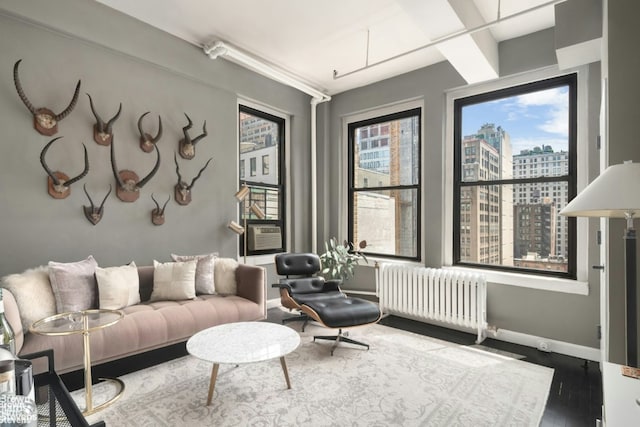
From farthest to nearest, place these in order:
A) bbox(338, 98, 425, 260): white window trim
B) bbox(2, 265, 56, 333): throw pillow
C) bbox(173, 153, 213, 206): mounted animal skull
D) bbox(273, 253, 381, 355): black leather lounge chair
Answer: bbox(338, 98, 425, 260): white window trim
bbox(173, 153, 213, 206): mounted animal skull
bbox(273, 253, 381, 355): black leather lounge chair
bbox(2, 265, 56, 333): throw pillow

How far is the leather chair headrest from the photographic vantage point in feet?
12.7

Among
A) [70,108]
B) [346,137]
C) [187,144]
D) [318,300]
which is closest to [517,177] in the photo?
[346,137]

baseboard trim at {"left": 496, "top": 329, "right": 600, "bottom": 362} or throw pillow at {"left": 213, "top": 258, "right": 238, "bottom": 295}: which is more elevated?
throw pillow at {"left": 213, "top": 258, "right": 238, "bottom": 295}

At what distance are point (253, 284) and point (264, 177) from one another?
5.95 ft

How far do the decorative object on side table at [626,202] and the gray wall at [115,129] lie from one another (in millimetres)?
3488

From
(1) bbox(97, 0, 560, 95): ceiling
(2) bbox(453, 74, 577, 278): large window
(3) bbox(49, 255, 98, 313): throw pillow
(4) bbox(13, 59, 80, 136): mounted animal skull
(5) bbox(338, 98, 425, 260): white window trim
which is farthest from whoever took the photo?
(5) bbox(338, 98, 425, 260): white window trim

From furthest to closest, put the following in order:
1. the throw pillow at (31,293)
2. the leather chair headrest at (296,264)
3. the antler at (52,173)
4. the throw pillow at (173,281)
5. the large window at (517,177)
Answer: the leather chair headrest at (296,264) → the large window at (517,177) → the throw pillow at (173,281) → the antler at (52,173) → the throw pillow at (31,293)

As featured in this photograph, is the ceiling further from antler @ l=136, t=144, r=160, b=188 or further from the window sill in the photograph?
the window sill

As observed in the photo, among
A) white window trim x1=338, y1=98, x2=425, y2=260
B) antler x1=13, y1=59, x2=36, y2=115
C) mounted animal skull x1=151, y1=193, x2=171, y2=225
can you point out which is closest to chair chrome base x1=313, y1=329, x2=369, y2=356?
white window trim x1=338, y1=98, x2=425, y2=260

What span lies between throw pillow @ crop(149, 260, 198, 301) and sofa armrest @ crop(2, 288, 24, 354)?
40.6 inches

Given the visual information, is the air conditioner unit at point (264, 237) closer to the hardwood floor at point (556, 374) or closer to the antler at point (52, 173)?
the hardwood floor at point (556, 374)

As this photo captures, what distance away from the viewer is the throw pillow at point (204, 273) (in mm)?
3309

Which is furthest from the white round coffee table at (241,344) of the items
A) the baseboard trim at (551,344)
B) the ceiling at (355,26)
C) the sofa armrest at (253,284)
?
the ceiling at (355,26)

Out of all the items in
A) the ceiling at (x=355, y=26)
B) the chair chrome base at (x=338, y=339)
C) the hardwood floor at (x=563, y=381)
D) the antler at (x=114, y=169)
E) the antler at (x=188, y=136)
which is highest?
the ceiling at (x=355, y=26)
